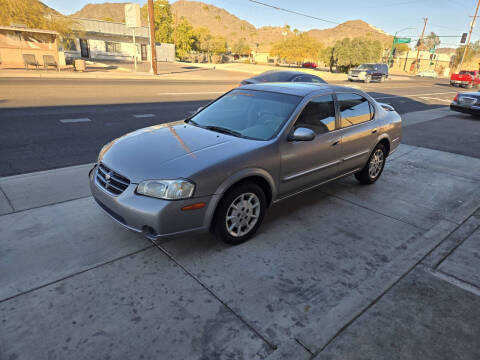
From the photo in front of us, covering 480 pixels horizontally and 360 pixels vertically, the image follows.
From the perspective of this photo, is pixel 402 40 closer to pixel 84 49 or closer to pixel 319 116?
pixel 84 49

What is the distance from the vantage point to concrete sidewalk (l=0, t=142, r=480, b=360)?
95.3 inches

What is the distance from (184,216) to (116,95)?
45.0ft

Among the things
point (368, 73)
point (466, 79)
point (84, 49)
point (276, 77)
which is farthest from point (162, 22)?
point (276, 77)

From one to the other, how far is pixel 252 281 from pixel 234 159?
119cm

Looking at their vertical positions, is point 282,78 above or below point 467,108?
above

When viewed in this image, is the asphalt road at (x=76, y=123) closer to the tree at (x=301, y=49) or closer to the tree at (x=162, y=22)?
the tree at (x=301, y=49)

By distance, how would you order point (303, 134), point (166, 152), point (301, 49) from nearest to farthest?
point (166, 152) < point (303, 134) < point (301, 49)

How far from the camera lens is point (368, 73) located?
1272 inches

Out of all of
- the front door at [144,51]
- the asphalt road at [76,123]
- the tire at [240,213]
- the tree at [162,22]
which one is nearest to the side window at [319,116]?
the tire at [240,213]

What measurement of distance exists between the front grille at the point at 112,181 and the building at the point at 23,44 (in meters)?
28.1

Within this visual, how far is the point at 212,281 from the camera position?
3055 mm

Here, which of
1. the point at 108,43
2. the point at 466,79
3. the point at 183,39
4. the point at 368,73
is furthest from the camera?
the point at 183,39

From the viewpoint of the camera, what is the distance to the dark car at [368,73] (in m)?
32.1

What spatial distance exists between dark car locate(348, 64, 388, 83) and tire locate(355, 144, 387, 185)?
29399 millimetres
